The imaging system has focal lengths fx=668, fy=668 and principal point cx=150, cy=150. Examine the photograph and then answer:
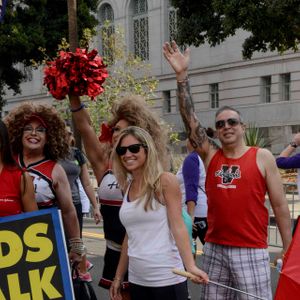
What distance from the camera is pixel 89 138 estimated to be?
15.3 feet

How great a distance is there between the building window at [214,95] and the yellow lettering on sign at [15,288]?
3057 cm

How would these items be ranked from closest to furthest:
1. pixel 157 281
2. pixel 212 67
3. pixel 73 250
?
pixel 157 281
pixel 73 250
pixel 212 67

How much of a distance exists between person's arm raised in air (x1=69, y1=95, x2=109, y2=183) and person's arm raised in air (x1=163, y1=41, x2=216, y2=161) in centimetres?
63

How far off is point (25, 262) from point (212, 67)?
3035 cm

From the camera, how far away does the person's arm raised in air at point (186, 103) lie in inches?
183

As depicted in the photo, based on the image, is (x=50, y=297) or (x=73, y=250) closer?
(x=50, y=297)

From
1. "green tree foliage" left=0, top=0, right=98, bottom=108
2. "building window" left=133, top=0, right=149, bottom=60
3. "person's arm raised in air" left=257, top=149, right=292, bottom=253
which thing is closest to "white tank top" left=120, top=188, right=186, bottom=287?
"person's arm raised in air" left=257, top=149, right=292, bottom=253

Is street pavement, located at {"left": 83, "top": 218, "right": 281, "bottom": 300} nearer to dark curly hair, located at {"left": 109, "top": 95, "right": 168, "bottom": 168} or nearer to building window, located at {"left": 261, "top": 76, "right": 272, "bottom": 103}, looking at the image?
dark curly hair, located at {"left": 109, "top": 95, "right": 168, "bottom": 168}

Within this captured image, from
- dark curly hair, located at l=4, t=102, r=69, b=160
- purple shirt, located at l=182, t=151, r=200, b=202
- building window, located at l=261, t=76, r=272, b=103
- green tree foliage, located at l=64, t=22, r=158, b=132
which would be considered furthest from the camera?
building window, located at l=261, t=76, r=272, b=103

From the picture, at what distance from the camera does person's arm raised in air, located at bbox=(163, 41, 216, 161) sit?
466cm

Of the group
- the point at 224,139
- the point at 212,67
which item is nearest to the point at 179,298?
the point at 224,139

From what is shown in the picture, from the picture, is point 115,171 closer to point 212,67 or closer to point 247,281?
point 247,281

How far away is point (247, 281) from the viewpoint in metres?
4.34

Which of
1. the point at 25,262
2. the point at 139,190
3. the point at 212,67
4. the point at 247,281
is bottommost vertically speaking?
the point at 247,281
